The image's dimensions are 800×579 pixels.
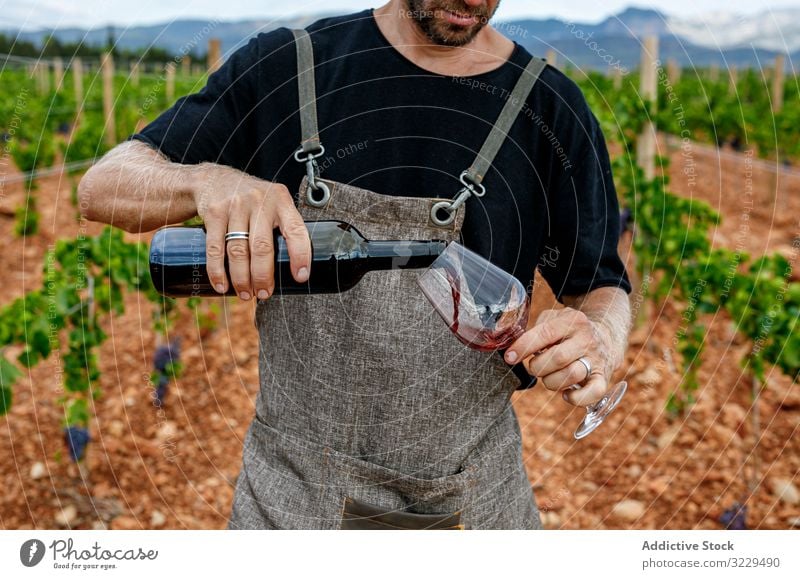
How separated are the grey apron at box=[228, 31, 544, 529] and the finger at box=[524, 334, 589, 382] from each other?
276 mm

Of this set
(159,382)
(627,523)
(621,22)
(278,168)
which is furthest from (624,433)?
(278,168)

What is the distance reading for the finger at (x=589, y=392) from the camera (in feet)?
3.61

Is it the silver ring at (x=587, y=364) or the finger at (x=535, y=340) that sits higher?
the finger at (x=535, y=340)

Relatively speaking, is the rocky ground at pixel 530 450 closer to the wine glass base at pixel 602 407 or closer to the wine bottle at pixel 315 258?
the wine glass base at pixel 602 407

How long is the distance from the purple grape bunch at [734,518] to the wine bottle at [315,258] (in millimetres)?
1911

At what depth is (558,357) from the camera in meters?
1.09

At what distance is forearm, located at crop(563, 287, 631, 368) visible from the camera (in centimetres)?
127

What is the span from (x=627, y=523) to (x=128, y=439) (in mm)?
2010

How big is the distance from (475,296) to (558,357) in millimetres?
150

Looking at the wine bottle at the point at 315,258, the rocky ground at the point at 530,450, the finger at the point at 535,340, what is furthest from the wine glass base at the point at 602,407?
the rocky ground at the point at 530,450

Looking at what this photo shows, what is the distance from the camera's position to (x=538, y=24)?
59.2 inches

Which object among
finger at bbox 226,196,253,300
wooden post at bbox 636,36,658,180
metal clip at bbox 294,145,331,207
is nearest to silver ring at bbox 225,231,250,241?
finger at bbox 226,196,253,300

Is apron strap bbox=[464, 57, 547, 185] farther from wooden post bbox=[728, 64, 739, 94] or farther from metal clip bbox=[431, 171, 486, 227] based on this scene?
wooden post bbox=[728, 64, 739, 94]
